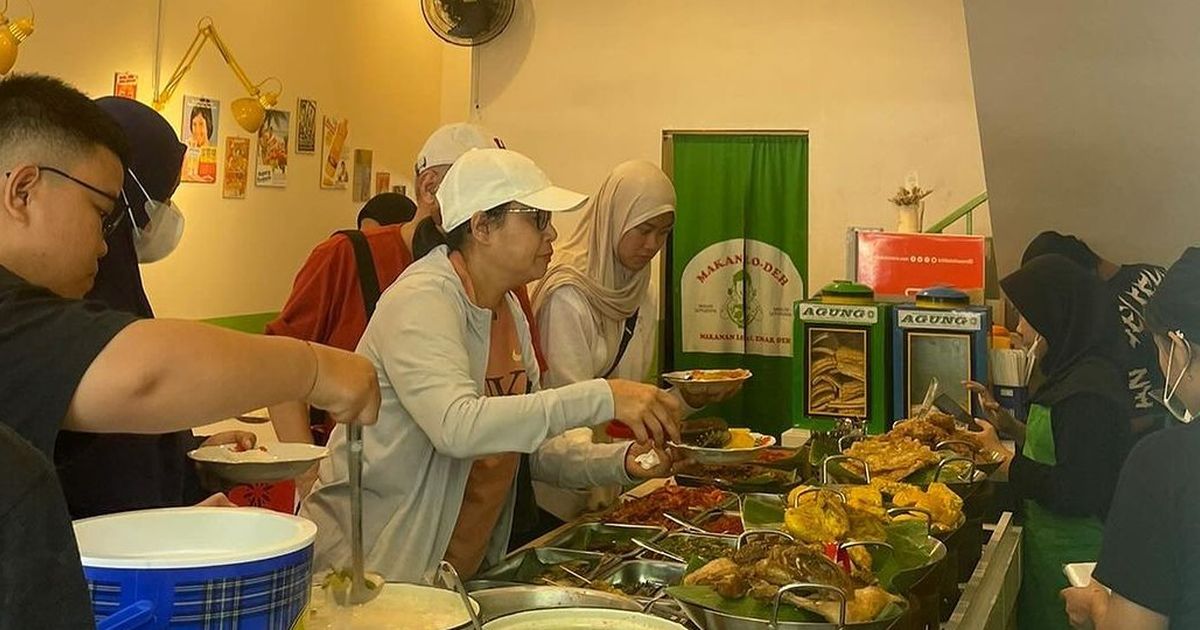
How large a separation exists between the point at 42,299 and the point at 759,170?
4.37 m

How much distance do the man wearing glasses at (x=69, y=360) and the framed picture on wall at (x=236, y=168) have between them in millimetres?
3731

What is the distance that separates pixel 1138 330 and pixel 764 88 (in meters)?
4.84

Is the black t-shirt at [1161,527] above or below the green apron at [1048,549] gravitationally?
above

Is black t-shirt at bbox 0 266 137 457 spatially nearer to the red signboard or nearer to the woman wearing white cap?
the woman wearing white cap

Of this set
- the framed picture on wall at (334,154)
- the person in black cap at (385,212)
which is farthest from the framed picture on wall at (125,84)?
the framed picture on wall at (334,154)

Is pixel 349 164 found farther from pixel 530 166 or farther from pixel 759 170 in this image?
pixel 530 166

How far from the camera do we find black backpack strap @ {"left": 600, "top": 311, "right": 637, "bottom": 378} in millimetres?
3180

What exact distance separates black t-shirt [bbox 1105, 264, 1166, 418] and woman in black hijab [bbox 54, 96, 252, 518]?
3.74 ft

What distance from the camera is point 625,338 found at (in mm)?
3223

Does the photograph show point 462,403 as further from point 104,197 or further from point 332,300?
point 332,300

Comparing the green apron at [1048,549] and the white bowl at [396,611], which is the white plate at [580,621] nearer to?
the white bowl at [396,611]

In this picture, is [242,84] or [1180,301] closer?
[1180,301]

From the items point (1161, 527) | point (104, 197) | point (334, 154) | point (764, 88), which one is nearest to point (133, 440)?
point (104, 197)

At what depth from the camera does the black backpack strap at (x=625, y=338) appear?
3180 millimetres
